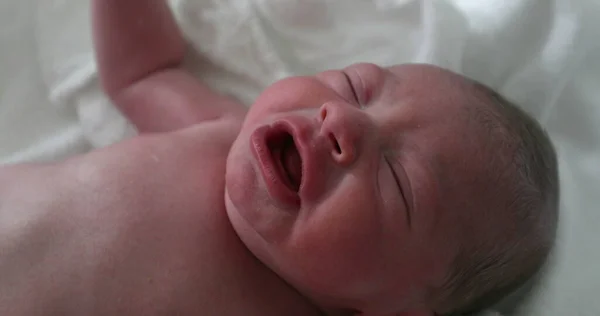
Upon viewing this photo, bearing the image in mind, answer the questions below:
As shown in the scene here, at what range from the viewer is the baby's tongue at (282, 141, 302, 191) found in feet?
2.98

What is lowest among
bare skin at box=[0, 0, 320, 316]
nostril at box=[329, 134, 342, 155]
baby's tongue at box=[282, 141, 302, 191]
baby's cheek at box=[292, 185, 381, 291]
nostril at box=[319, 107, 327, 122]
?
bare skin at box=[0, 0, 320, 316]

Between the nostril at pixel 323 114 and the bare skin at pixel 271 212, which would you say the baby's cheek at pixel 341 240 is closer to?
the bare skin at pixel 271 212

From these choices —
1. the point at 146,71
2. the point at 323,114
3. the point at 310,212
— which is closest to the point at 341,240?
the point at 310,212

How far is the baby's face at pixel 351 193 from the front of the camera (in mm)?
865

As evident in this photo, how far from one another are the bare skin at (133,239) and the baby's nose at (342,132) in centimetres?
24

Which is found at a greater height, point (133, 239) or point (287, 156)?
point (287, 156)

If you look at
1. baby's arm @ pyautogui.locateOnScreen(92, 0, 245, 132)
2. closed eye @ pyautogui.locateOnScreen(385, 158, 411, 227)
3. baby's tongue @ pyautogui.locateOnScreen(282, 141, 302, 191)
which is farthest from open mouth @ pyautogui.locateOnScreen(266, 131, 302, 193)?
baby's arm @ pyautogui.locateOnScreen(92, 0, 245, 132)

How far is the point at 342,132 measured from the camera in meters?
0.87

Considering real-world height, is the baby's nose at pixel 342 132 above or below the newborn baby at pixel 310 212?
above

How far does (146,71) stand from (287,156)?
1.56 ft

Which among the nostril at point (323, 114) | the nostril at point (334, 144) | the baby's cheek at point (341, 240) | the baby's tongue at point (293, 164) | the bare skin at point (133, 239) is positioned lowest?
the bare skin at point (133, 239)

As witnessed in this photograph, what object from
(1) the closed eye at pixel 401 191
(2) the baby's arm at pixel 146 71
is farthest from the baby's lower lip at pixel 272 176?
(2) the baby's arm at pixel 146 71

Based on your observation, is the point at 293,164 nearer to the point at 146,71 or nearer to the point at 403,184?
the point at 403,184

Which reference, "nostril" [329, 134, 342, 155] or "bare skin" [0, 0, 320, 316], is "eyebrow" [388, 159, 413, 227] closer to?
"nostril" [329, 134, 342, 155]
